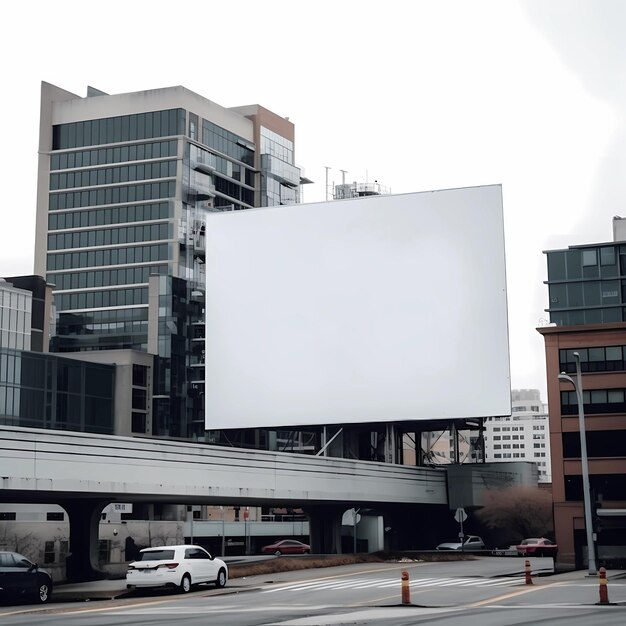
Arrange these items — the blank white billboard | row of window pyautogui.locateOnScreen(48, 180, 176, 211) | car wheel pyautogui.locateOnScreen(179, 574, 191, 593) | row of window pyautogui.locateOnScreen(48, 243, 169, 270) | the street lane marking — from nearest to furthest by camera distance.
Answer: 1. the street lane marking
2. car wheel pyautogui.locateOnScreen(179, 574, 191, 593)
3. the blank white billboard
4. row of window pyautogui.locateOnScreen(48, 243, 169, 270)
5. row of window pyautogui.locateOnScreen(48, 180, 176, 211)

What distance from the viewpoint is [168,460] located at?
5859 centimetres

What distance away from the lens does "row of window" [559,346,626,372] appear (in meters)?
66.1

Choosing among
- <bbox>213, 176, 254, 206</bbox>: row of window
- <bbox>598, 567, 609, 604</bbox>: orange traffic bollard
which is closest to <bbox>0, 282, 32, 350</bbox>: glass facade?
<bbox>213, 176, 254, 206</bbox>: row of window

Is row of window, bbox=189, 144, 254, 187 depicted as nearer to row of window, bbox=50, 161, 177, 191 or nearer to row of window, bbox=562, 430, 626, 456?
row of window, bbox=50, 161, 177, 191

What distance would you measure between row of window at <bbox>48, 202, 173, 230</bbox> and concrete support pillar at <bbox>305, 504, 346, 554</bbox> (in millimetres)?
73048

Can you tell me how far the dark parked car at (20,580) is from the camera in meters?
37.6

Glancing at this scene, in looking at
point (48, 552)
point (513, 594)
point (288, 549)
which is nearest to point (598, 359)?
point (48, 552)

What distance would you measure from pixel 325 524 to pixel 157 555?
44385mm

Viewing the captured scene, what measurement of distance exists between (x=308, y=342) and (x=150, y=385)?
49.3m

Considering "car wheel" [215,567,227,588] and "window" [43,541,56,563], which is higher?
"window" [43,541,56,563]

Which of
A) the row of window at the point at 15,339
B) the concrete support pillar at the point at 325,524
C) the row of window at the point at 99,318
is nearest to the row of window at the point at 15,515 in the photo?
the concrete support pillar at the point at 325,524

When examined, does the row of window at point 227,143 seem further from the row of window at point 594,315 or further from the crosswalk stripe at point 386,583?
the crosswalk stripe at point 386,583

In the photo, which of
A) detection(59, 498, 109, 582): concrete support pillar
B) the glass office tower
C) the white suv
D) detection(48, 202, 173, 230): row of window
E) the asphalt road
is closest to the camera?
the asphalt road

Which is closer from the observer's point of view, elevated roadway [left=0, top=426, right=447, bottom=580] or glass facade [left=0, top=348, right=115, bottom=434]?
elevated roadway [left=0, top=426, right=447, bottom=580]
